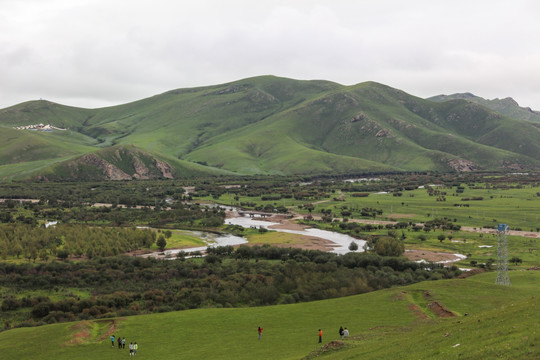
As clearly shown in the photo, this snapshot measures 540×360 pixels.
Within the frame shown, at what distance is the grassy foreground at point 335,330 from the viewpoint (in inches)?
1339

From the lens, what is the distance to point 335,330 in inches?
2169

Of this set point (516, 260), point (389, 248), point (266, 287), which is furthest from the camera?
point (389, 248)

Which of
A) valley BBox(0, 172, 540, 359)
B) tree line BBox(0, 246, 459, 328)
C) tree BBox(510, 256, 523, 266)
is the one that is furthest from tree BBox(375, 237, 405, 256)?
tree BBox(510, 256, 523, 266)

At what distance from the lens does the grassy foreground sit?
34.0 meters

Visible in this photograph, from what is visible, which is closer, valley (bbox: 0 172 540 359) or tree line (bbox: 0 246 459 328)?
valley (bbox: 0 172 540 359)

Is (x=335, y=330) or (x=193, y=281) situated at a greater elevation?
(x=335, y=330)

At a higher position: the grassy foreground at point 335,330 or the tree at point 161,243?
the grassy foreground at point 335,330

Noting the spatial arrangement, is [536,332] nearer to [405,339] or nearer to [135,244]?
[405,339]

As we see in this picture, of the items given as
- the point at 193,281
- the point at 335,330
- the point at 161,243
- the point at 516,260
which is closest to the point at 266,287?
the point at 193,281

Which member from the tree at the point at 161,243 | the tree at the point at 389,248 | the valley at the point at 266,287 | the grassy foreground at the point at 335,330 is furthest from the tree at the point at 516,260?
the tree at the point at 161,243

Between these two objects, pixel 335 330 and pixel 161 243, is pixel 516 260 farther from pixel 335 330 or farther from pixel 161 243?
pixel 161 243

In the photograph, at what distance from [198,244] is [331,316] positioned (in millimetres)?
88487

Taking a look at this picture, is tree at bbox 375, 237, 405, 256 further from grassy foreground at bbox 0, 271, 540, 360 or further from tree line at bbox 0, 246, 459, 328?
grassy foreground at bbox 0, 271, 540, 360

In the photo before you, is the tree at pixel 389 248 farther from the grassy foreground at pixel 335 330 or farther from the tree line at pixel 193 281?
the grassy foreground at pixel 335 330
